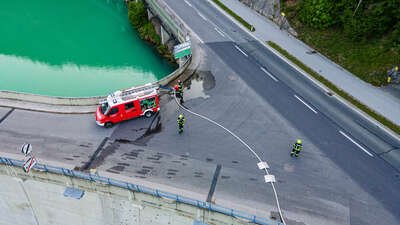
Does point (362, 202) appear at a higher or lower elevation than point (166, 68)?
lower

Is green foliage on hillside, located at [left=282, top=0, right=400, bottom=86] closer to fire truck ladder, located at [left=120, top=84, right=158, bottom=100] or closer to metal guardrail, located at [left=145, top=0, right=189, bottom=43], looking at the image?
metal guardrail, located at [left=145, top=0, right=189, bottom=43]

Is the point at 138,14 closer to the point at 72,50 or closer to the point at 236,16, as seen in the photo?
the point at 72,50

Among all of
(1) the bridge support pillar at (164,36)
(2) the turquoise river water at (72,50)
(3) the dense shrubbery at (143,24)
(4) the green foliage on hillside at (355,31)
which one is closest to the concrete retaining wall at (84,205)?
(2) the turquoise river water at (72,50)

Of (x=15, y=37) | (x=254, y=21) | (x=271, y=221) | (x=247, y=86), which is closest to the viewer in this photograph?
(x=271, y=221)

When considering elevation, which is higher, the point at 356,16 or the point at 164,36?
the point at 164,36

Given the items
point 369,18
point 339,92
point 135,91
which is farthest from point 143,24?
point 339,92

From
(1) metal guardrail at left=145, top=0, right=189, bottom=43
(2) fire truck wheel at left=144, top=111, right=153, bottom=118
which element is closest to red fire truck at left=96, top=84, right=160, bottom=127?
(2) fire truck wheel at left=144, top=111, right=153, bottom=118

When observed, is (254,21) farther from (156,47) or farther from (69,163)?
(69,163)

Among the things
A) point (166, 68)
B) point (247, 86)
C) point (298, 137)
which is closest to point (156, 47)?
point (166, 68)
